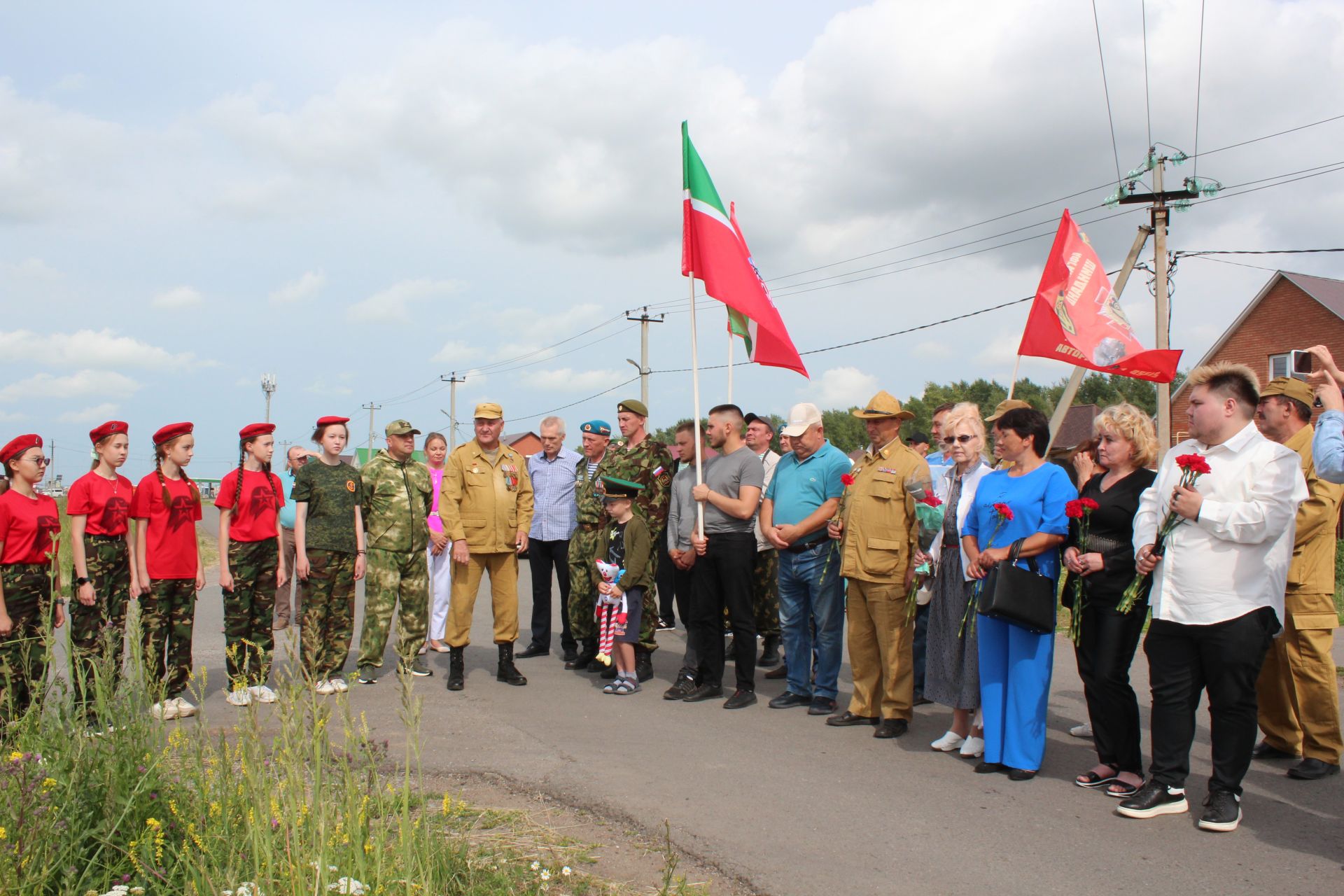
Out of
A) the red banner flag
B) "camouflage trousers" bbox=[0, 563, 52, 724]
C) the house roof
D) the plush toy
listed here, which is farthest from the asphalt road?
the house roof

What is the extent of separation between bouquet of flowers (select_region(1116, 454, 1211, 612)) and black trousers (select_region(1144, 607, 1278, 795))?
19cm

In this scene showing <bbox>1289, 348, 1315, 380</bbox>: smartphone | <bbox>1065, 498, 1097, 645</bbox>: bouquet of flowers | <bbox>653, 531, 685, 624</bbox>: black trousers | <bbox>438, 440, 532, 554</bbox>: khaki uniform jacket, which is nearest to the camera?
<bbox>1289, 348, 1315, 380</bbox>: smartphone

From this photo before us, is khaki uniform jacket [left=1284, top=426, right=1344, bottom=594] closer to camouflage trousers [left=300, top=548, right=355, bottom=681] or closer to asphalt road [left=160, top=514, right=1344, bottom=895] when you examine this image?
asphalt road [left=160, top=514, right=1344, bottom=895]

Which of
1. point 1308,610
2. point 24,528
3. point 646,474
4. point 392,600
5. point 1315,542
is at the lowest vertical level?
point 392,600

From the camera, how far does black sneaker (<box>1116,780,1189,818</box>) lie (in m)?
4.64

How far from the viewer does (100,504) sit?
6.42m

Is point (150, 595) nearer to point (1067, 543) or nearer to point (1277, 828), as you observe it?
point (1067, 543)

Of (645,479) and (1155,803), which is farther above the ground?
(645,479)

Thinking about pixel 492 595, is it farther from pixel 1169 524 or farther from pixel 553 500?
pixel 1169 524

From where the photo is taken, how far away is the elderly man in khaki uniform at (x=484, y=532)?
301 inches

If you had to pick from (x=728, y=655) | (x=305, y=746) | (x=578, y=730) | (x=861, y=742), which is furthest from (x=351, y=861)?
(x=728, y=655)

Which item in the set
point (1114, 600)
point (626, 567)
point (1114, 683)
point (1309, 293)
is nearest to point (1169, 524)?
point (1114, 600)

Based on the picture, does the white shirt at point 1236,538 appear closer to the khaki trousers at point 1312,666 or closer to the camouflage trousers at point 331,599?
the khaki trousers at point 1312,666

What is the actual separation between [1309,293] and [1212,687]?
1441 inches
